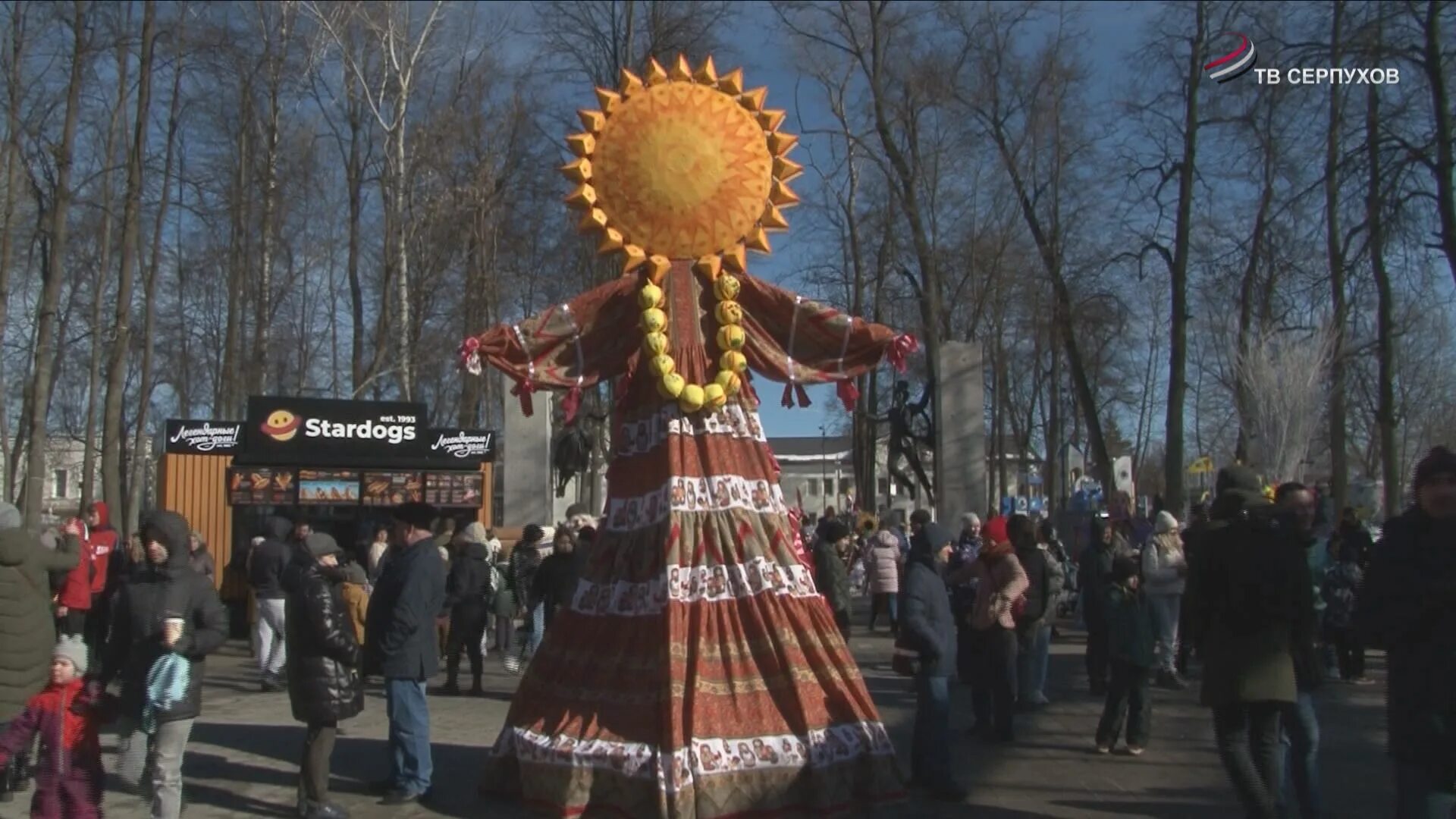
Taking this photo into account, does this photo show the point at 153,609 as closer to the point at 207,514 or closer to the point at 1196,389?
the point at 207,514

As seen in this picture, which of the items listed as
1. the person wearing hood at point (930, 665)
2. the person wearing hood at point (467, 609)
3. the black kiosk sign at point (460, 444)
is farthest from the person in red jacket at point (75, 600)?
the person wearing hood at point (930, 665)

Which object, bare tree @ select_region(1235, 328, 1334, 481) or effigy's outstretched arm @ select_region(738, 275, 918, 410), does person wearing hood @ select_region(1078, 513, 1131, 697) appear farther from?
bare tree @ select_region(1235, 328, 1334, 481)

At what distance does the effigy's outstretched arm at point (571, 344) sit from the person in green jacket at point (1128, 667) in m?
3.89

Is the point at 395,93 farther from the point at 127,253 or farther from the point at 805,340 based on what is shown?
the point at 805,340

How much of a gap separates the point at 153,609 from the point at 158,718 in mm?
553

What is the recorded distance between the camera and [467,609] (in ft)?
40.4

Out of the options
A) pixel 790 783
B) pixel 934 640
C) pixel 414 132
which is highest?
pixel 414 132

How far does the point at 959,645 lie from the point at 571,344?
4.51 meters

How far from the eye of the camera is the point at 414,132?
31438 mm

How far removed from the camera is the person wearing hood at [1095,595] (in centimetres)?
1171

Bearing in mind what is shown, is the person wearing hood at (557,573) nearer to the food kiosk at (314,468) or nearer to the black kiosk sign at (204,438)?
the food kiosk at (314,468)

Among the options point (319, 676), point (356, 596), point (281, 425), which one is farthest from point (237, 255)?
point (319, 676)

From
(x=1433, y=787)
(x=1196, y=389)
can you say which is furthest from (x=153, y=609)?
(x=1196, y=389)

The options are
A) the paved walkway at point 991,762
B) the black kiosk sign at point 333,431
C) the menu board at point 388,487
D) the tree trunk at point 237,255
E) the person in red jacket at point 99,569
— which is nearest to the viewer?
the paved walkway at point 991,762
